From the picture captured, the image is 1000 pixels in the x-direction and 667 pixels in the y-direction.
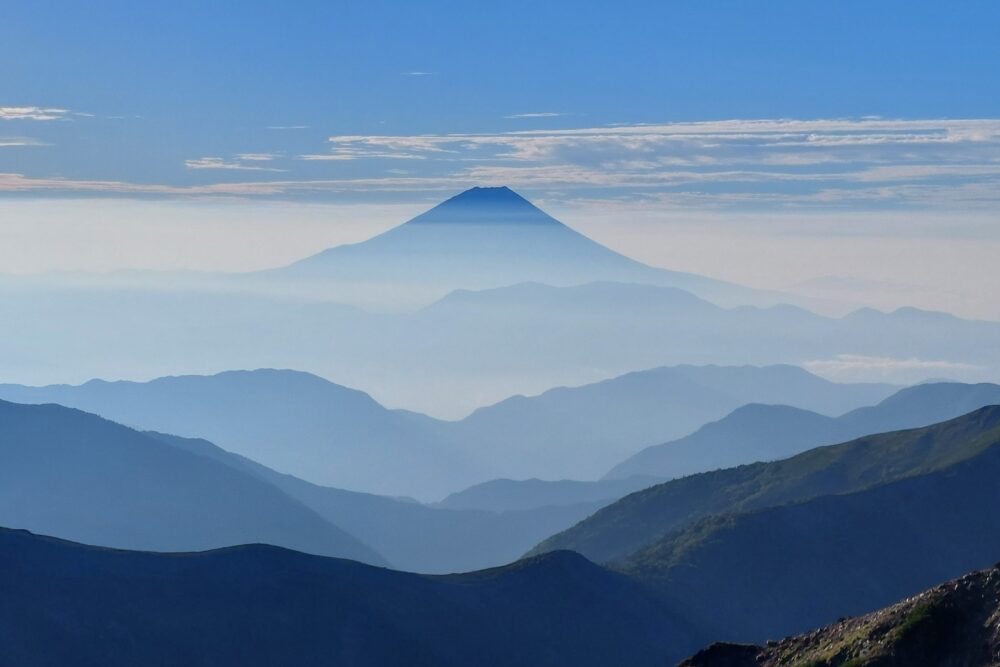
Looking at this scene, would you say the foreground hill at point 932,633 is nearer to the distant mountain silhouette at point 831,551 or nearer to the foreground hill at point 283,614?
the foreground hill at point 283,614

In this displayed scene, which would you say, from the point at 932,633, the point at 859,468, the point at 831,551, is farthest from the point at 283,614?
the point at 859,468

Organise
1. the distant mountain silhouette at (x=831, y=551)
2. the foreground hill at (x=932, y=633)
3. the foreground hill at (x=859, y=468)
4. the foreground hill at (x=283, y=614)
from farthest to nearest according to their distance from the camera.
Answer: the foreground hill at (x=859, y=468) → the distant mountain silhouette at (x=831, y=551) → the foreground hill at (x=283, y=614) → the foreground hill at (x=932, y=633)

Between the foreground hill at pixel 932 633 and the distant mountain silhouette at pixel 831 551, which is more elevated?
the foreground hill at pixel 932 633

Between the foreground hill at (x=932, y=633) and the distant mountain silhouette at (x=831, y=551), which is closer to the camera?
the foreground hill at (x=932, y=633)

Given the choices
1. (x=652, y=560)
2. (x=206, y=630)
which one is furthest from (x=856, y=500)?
(x=206, y=630)

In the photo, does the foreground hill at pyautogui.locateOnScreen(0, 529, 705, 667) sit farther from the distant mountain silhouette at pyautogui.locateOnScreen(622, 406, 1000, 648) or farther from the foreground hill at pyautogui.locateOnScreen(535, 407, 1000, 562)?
the foreground hill at pyautogui.locateOnScreen(535, 407, 1000, 562)

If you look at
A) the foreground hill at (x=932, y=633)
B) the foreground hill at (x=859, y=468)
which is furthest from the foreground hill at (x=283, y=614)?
the foreground hill at (x=932, y=633)
